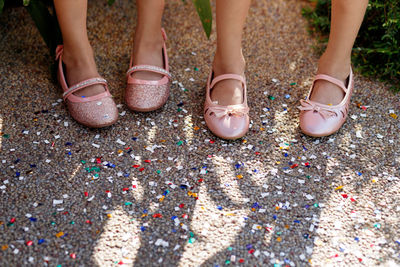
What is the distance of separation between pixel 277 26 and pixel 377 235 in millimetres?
1129

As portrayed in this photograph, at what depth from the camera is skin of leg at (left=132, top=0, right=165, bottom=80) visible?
1470 mm

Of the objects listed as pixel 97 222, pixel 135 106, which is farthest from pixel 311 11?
pixel 97 222

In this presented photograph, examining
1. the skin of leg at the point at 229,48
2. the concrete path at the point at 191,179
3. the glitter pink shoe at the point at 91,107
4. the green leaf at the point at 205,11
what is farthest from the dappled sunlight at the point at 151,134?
the green leaf at the point at 205,11

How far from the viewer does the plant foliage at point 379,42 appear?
5.49 feet

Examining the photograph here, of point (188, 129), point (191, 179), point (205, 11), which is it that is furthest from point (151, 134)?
point (205, 11)

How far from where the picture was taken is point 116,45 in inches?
71.9

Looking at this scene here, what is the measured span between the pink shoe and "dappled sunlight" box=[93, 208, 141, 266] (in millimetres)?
413

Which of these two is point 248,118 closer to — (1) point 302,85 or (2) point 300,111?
(2) point 300,111

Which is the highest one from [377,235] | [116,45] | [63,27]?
[63,27]

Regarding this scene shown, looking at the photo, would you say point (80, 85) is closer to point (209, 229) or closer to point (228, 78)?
point (228, 78)

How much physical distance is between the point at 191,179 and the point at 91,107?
41cm

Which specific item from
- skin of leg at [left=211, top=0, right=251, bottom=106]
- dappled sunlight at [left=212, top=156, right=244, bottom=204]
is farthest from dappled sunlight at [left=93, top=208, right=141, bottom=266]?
skin of leg at [left=211, top=0, right=251, bottom=106]

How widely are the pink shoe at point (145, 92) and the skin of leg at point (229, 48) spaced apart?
0.18m

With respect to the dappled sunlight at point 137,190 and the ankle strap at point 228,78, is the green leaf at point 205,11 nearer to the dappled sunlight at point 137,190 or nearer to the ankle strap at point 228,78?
the ankle strap at point 228,78
